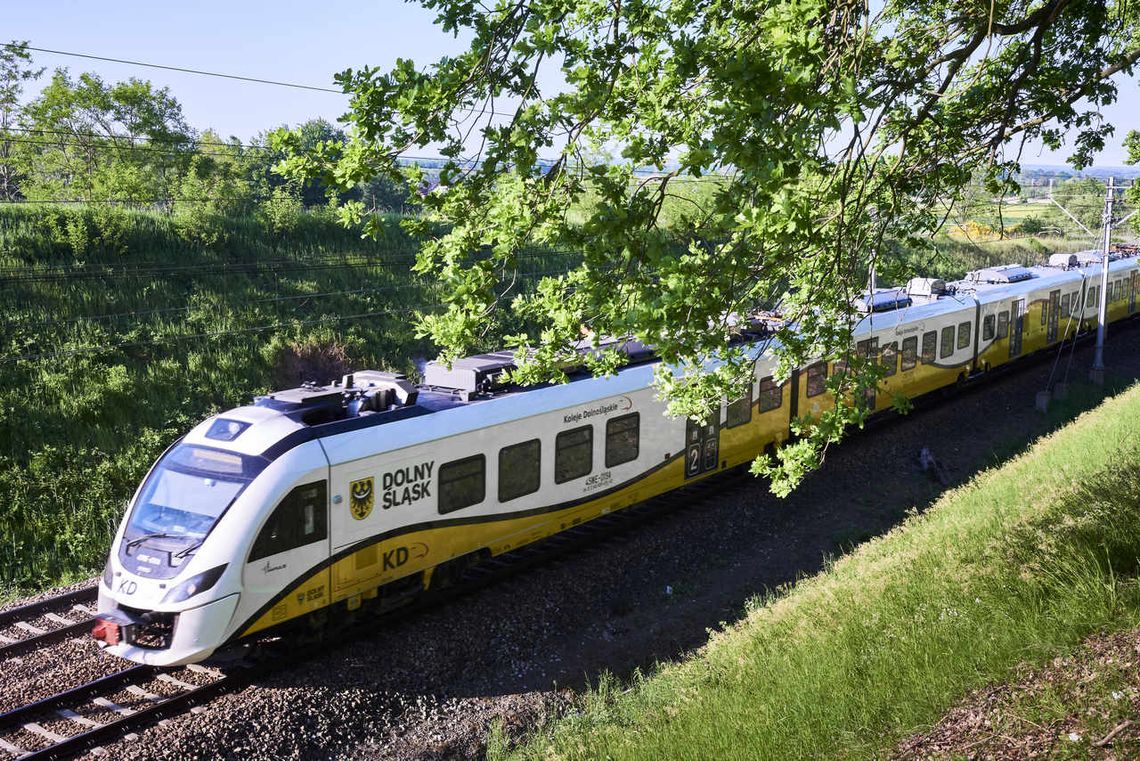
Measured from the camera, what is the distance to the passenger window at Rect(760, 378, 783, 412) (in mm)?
16656

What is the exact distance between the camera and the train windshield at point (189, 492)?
388 inches

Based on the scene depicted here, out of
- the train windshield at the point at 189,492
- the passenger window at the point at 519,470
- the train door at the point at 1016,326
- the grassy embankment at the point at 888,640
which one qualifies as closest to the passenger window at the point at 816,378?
the grassy embankment at the point at 888,640

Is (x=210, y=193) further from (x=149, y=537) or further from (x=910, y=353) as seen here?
(x=149, y=537)

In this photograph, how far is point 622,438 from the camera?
46.4ft

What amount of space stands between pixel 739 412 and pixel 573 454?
416cm

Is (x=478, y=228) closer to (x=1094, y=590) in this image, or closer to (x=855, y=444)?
(x=1094, y=590)

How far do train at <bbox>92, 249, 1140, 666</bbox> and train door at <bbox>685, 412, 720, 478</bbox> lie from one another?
26mm

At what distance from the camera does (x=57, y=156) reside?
95.0ft

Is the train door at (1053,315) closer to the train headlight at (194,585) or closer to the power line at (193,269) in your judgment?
the power line at (193,269)

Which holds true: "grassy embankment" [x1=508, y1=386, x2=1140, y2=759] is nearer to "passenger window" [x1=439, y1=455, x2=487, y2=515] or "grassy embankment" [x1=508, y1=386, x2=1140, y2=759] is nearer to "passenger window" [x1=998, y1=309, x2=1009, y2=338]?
"passenger window" [x1=439, y1=455, x2=487, y2=515]

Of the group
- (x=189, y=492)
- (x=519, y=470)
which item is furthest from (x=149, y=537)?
(x=519, y=470)

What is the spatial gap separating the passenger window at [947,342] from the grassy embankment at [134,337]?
14706 millimetres

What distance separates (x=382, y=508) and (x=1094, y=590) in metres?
7.36

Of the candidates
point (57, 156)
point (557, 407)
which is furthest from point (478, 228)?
point (57, 156)
